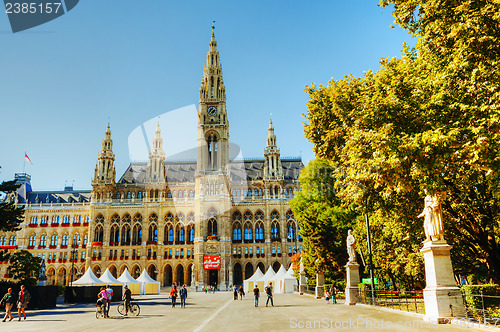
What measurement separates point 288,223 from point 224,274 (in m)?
16.2

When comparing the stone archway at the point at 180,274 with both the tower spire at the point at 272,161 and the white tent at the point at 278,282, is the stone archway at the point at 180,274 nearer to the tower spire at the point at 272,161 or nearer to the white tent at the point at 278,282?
the tower spire at the point at 272,161

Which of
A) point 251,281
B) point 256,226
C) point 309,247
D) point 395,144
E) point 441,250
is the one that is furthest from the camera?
point 256,226

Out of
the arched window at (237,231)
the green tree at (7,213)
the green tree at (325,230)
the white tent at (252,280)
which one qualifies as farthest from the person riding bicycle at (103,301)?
the arched window at (237,231)

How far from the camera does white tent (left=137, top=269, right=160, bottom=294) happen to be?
4912cm

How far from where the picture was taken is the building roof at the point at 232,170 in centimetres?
8000

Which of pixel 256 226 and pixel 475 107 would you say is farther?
pixel 256 226

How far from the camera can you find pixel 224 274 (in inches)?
2640

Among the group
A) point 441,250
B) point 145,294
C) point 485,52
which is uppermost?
point 485,52

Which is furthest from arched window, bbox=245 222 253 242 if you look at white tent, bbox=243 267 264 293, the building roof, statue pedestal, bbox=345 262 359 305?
statue pedestal, bbox=345 262 359 305

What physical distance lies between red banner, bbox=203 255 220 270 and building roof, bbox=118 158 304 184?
59.2 feet

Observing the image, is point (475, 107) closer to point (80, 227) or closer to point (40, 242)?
point (80, 227)

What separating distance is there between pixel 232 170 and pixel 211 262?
21257mm

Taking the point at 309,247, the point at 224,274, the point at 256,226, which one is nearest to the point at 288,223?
the point at 256,226

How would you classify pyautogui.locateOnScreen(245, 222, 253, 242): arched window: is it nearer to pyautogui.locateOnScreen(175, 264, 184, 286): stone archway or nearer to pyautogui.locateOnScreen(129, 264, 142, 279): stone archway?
pyautogui.locateOnScreen(175, 264, 184, 286): stone archway
